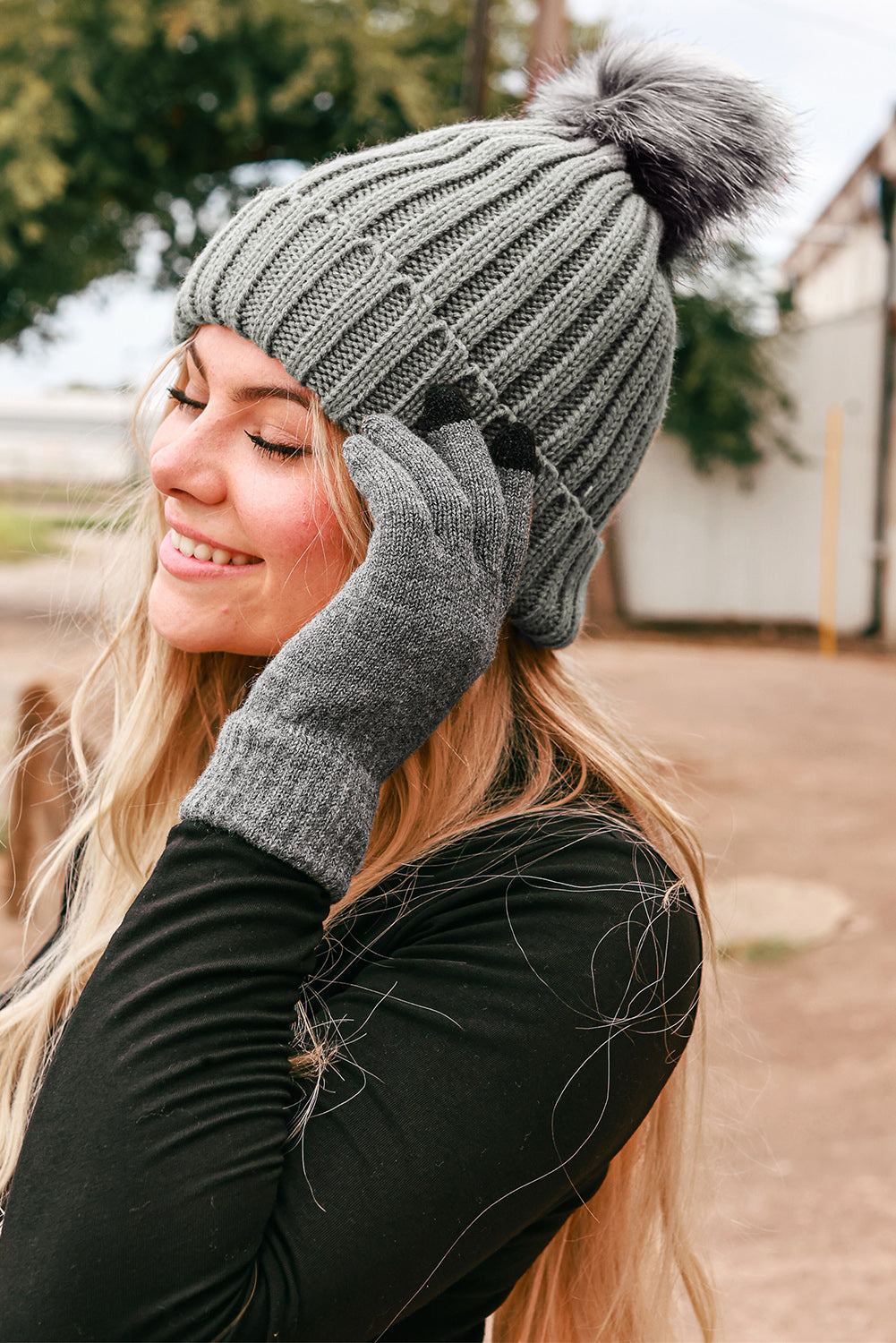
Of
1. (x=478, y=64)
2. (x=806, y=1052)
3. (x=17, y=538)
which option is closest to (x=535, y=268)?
(x=806, y=1052)

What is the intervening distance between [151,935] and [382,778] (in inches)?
11.1

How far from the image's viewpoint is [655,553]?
48.5 feet

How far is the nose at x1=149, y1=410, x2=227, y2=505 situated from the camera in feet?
4.56

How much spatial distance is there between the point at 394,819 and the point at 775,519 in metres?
13.9

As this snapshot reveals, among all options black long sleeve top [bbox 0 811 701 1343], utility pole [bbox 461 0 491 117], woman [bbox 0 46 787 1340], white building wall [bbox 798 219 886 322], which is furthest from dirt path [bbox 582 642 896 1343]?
white building wall [bbox 798 219 886 322]

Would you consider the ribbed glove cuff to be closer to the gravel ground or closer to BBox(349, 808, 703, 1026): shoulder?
BBox(349, 808, 703, 1026): shoulder

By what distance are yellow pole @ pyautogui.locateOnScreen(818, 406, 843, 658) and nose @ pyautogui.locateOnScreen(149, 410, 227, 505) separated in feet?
43.7

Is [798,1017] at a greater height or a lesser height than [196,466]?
lesser

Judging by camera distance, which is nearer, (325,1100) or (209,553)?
(325,1100)

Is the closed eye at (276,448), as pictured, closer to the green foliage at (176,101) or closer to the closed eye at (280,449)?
the closed eye at (280,449)

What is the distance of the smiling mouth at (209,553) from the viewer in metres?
1.41

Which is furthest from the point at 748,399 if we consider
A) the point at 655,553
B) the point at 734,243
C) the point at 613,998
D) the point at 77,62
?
the point at 613,998

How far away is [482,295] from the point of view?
1.39 metres

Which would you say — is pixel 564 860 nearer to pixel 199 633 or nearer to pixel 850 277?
pixel 199 633
